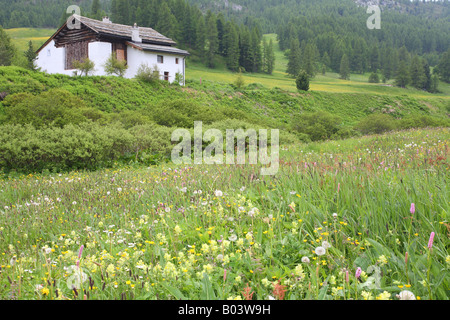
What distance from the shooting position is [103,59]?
40.4 meters

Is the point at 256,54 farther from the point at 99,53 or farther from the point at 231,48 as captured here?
the point at 99,53

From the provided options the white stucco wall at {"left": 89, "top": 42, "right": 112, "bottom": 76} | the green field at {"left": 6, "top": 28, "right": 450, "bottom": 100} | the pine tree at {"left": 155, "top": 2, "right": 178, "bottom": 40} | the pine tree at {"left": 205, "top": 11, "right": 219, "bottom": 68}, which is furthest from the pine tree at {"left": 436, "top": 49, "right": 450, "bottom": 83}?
the white stucco wall at {"left": 89, "top": 42, "right": 112, "bottom": 76}

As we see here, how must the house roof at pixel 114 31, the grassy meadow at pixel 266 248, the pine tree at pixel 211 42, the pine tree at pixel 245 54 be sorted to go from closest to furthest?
the grassy meadow at pixel 266 248
the house roof at pixel 114 31
the pine tree at pixel 211 42
the pine tree at pixel 245 54

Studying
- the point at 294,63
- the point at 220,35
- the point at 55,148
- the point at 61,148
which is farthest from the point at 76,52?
the point at 294,63

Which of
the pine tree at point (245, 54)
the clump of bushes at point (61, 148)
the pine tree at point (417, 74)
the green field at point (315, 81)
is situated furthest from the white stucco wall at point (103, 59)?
the pine tree at point (417, 74)

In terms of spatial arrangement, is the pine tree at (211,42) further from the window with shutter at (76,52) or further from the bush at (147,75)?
the bush at (147,75)

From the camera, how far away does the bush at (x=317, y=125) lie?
1126 inches

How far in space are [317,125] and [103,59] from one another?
2833 centimetres

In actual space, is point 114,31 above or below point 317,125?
above

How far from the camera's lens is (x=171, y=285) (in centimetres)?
231

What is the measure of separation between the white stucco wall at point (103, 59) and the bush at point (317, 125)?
62.0 feet

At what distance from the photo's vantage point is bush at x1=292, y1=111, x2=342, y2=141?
28609 millimetres
